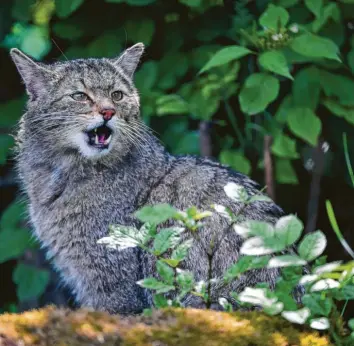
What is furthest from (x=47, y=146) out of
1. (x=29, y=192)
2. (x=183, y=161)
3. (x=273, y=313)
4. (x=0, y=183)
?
(x=273, y=313)

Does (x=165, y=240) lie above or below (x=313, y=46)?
below

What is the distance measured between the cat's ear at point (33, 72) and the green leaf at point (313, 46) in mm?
1284

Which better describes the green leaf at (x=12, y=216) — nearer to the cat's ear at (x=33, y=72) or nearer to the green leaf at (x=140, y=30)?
the cat's ear at (x=33, y=72)

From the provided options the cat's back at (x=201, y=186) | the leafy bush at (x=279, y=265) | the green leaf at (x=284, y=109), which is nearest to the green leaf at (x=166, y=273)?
the leafy bush at (x=279, y=265)

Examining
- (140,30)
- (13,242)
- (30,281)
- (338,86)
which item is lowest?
(30,281)

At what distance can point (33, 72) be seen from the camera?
4.67 meters

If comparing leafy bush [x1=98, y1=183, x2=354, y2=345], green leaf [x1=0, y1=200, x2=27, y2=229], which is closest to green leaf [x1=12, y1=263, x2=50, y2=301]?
green leaf [x1=0, y1=200, x2=27, y2=229]

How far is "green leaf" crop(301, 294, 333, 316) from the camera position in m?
2.84

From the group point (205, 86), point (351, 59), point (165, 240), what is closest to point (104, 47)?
point (205, 86)

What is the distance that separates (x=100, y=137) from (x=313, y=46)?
121 centimetres

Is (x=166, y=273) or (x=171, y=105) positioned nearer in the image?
(x=166, y=273)

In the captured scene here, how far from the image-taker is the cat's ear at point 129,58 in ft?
16.1

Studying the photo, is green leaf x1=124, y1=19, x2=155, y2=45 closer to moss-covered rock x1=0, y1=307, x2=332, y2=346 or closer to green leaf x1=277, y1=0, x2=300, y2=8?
green leaf x1=277, y1=0, x2=300, y2=8

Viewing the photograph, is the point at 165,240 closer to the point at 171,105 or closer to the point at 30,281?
the point at 171,105
